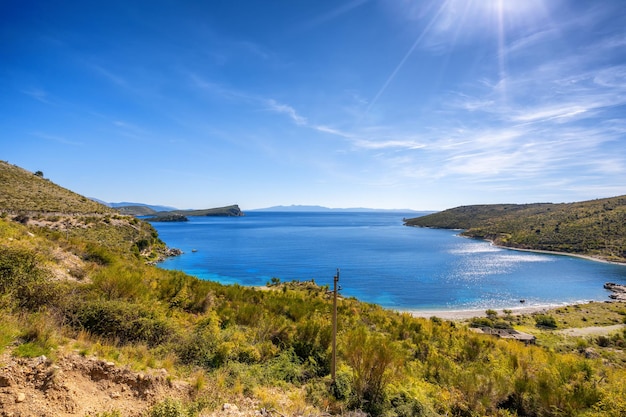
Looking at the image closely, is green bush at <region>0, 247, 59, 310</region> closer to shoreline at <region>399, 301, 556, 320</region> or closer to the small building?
the small building

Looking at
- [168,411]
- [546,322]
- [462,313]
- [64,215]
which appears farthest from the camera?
[64,215]

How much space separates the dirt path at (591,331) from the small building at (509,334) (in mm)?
5368

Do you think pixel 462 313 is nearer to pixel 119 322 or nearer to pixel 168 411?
pixel 119 322

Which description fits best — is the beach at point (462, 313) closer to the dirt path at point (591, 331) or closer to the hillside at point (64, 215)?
the dirt path at point (591, 331)

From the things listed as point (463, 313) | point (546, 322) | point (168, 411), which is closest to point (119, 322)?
point (168, 411)

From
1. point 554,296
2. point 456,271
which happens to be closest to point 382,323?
point 554,296

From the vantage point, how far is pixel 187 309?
14.1 m

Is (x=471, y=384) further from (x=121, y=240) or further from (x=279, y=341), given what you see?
(x=121, y=240)

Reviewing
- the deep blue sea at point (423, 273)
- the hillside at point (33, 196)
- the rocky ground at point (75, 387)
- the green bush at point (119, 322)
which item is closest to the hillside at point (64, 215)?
the hillside at point (33, 196)

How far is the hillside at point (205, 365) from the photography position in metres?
6.11

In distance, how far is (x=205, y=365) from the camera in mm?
8734

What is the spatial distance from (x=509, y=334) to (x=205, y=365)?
26220mm

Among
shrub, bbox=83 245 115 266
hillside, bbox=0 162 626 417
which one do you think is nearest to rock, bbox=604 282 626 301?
hillside, bbox=0 162 626 417

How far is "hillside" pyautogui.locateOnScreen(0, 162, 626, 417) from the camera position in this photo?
6.11 m
